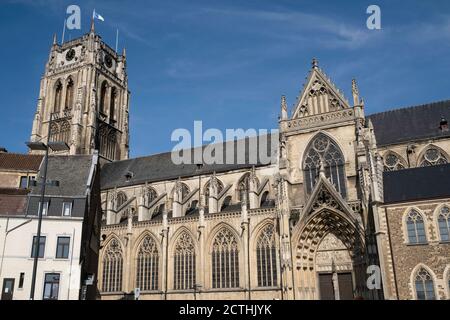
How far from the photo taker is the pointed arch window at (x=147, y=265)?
3191 centimetres

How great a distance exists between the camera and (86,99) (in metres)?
50.6

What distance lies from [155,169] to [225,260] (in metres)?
14.1

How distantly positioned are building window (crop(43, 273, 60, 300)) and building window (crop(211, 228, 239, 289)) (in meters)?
11.4

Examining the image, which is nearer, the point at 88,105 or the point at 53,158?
the point at 53,158

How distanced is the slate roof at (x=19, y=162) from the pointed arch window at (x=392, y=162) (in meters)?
24.3

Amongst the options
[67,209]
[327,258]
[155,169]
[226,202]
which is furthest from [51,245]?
[155,169]

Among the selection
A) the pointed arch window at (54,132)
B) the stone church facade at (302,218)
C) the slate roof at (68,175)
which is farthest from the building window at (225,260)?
the pointed arch window at (54,132)

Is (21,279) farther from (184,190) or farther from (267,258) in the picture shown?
Result: (184,190)

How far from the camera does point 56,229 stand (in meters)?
22.3

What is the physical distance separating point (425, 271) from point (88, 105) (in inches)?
1618

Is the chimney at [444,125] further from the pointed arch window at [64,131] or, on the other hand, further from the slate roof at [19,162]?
the pointed arch window at [64,131]

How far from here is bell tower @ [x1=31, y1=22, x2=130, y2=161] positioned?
4944 centimetres

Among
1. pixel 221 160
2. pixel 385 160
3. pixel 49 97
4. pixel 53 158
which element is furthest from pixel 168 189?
pixel 49 97

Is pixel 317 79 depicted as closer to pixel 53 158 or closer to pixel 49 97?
pixel 53 158
